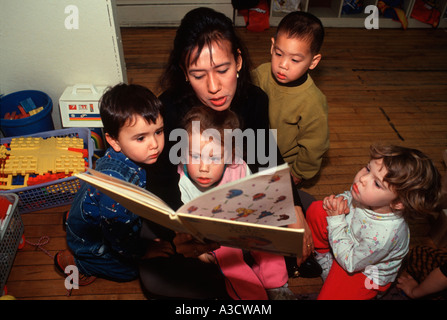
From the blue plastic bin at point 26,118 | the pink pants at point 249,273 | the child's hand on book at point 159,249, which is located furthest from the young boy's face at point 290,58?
the blue plastic bin at point 26,118

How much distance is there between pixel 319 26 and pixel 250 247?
1191 millimetres

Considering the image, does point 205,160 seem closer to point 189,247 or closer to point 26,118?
point 189,247

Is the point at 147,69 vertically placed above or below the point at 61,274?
above

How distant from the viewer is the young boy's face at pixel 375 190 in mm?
1351

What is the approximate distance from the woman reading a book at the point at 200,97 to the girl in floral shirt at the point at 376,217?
0.50 ft

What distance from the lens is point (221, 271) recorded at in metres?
1.57

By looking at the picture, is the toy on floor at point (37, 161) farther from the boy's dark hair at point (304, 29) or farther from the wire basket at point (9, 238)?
the boy's dark hair at point (304, 29)

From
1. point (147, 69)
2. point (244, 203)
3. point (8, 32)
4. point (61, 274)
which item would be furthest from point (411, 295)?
point (147, 69)

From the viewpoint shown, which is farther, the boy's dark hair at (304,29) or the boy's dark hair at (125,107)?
the boy's dark hair at (304,29)

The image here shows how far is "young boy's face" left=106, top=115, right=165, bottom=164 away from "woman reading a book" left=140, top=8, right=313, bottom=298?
15 centimetres

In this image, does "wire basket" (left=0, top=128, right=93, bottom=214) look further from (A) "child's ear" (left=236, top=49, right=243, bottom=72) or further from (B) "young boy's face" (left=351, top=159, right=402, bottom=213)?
(B) "young boy's face" (left=351, top=159, right=402, bottom=213)

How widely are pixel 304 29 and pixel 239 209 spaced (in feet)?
3.57

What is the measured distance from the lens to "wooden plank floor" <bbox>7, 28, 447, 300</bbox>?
1885 millimetres

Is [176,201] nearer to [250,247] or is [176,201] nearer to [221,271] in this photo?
[221,271]
